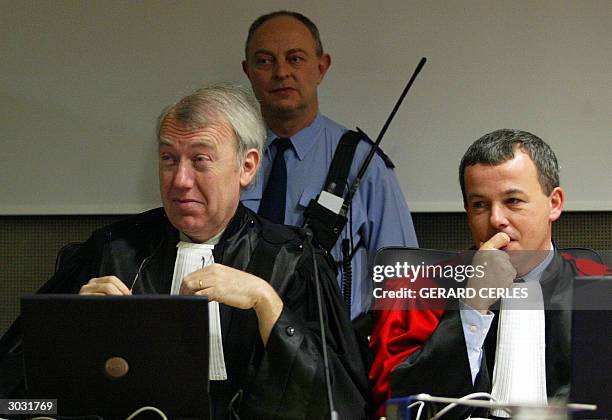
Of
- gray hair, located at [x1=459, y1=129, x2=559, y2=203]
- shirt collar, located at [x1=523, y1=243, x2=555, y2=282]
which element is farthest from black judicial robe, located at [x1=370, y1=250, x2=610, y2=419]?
gray hair, located at [x1=459, y1=129, x2=559, y2=203]

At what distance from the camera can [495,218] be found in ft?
7.45

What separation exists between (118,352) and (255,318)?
0.52m

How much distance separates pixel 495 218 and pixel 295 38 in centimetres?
117

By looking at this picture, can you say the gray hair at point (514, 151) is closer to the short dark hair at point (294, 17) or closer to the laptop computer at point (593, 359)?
the laptop computer at point (593, 359)

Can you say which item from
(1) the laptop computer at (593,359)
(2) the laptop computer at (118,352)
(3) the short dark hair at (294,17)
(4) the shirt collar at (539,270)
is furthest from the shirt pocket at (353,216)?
(1) the laptop computer at (593,359)

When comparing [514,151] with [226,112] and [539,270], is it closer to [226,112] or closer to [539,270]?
[539,270]

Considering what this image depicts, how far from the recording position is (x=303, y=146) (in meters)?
3.17

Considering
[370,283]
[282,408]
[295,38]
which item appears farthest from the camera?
[295,38]

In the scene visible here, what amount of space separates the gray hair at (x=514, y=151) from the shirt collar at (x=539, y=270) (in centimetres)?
16

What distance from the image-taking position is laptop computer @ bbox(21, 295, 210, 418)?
1.71m

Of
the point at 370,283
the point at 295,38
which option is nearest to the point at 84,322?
the point at 370,283

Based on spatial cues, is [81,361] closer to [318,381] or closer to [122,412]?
[122,412]

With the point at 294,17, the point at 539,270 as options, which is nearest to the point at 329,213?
the point at 294,17

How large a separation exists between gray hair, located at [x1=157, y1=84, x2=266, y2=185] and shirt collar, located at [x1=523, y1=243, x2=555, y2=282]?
72 cm
